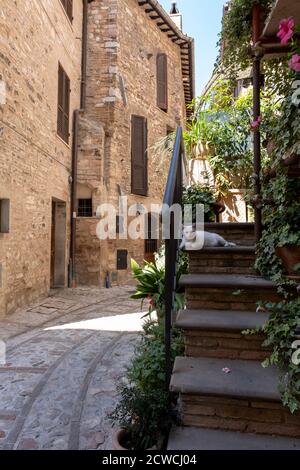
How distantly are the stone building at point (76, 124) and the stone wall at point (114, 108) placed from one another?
30 mm

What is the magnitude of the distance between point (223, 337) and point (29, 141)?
5.69 m

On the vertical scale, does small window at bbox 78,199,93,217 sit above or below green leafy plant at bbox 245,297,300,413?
above

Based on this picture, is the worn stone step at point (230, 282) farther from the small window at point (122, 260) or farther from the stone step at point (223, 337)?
the small window at point (122, 260)

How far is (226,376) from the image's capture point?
1.69 m

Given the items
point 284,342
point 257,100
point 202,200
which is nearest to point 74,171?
point 202,200

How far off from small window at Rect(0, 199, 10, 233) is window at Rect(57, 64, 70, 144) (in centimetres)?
322

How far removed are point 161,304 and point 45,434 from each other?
1482 millimetres

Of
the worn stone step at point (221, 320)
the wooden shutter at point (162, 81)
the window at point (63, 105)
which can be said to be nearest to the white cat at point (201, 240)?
the worn stone step at point (221, 320)

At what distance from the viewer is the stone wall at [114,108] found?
943 centimetres

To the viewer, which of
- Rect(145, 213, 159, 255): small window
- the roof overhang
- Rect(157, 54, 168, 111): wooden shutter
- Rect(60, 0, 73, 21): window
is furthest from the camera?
Rect(157, 54, 168, 111): wooden shutter

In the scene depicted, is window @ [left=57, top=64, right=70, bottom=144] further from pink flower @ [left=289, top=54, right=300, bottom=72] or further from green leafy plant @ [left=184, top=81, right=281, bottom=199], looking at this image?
pink flower @ [left=289, top=54, right=300, bottom=72]

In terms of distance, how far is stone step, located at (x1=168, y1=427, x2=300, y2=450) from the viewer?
1492mm

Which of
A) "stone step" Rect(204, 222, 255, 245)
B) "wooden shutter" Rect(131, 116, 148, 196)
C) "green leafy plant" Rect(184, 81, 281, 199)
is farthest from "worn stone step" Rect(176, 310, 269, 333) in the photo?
"wooden shutter" Rect(131, 116, 148, 196)

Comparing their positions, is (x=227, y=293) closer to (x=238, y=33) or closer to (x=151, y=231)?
(x=238, y=33)
